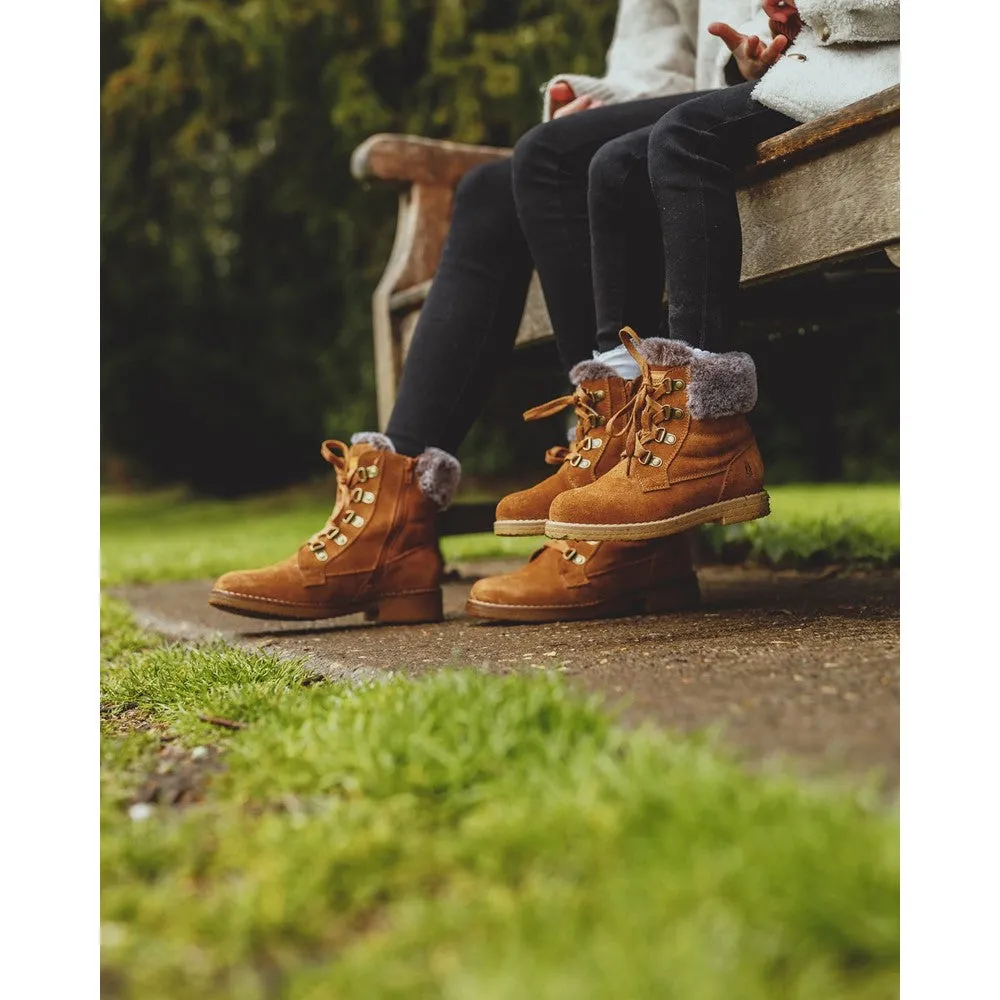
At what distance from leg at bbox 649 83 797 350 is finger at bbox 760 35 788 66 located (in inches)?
3.6

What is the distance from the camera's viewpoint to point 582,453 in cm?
185

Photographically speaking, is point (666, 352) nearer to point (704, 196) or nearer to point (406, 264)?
point (704, 196)

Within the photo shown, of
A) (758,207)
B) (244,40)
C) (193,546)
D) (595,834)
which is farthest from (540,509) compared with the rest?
(244,40)

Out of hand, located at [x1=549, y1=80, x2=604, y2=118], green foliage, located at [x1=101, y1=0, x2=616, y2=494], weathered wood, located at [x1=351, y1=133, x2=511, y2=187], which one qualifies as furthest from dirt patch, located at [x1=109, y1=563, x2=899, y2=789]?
green foliage, located at [x1=101, y1=0, x2=616, y2=494]

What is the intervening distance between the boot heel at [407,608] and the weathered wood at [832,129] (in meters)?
0.89

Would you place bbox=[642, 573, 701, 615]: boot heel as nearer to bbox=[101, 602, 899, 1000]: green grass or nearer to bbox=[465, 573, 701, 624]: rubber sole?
bbox=[465, 573, 701, 624]: rubber sole

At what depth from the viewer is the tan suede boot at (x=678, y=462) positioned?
1613mm

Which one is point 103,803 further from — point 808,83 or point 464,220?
point 464,220

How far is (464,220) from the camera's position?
7.25 feet

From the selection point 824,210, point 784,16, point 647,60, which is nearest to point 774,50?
point 784,16

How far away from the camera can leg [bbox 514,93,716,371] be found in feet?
Answer: 6.61

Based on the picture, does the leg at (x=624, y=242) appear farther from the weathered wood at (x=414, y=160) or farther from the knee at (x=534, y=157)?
the weathered wood at (x=414, y=160)

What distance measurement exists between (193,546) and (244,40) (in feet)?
14.2

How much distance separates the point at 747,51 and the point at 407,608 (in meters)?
1.04
